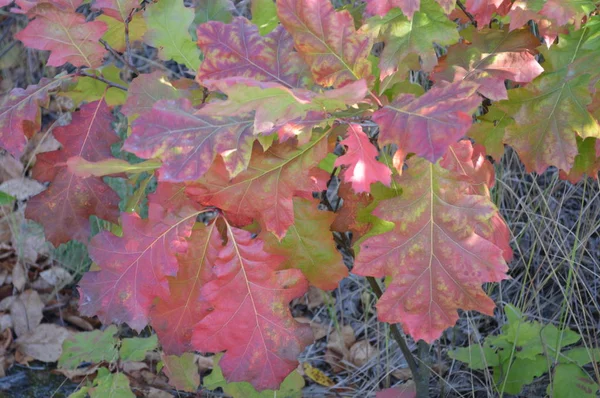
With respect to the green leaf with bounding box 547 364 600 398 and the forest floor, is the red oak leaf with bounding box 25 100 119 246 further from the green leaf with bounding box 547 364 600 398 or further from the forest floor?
the green leaf with bounding box 547 364 600 398

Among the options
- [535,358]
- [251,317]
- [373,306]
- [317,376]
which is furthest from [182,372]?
[535,358]

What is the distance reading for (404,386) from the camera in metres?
1.81

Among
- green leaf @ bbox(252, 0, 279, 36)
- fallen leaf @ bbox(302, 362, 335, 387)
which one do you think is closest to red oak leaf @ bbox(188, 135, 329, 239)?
green leaf @ bbox(252, 0, 279, 36)

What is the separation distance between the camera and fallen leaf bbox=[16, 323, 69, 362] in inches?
103

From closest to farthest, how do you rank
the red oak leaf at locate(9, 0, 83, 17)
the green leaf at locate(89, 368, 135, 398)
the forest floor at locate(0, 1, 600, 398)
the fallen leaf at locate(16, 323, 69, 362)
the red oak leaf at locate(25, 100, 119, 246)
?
the red oak leaf at locate(9, 0, 83, 17), the red oak leaf at locate(25, 100, 119, 246), the green leaf at locate(89, 368, 135, 398), the forest floor at locate(0, 1, 600, 398), the fallen leaf at locate(16, 323, 69, 362)

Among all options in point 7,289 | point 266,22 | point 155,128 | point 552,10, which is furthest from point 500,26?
point 7,289

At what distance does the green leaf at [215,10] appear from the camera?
1522 millimetres

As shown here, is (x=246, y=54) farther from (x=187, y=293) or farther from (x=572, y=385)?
(x=572, y=385)

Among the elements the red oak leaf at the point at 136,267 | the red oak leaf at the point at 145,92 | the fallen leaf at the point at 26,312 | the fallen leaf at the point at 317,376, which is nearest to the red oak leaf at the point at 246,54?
the red oak leaf at the point at 145,92

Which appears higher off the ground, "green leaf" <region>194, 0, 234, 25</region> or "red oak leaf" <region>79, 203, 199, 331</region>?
"green leaf" <region>194, 0, 234, 25</region>

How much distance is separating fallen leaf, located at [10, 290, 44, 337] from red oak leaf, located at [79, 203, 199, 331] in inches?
66.2

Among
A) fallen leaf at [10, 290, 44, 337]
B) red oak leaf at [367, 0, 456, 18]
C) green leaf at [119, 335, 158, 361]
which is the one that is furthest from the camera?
fallen leaf at [10, 290, 44, 337]

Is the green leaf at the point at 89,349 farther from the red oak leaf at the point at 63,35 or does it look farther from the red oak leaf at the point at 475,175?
the red oak leaf at the point at 475,175

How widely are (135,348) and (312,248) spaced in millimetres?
905
